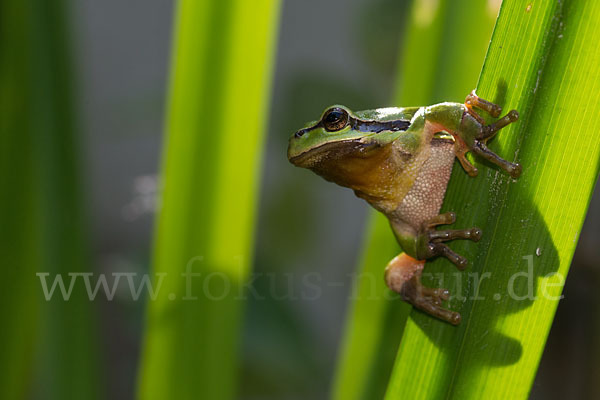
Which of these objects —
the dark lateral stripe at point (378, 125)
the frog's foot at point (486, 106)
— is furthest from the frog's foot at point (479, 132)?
the dark lateral stripe at point (378, 125)

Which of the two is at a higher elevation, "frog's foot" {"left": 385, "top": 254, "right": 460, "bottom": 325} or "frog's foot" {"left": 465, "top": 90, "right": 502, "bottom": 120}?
"frog's foot" {"left": 465, "top": 90, "right": 502, "bottom": 120}

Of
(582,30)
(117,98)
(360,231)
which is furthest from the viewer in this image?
(360,231)

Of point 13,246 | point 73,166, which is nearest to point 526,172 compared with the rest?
point 73,166

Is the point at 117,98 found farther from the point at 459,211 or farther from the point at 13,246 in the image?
the point at 459,211

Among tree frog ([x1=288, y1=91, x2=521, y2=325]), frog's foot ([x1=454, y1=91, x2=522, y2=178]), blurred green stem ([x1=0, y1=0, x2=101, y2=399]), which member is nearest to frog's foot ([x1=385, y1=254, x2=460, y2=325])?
tree frog ([x1=288, y1=91, x2=521, y2=325])

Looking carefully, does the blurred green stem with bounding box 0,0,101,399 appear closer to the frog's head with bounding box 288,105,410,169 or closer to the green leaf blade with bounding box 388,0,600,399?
the frog's head with bounding box 288,105,410,169

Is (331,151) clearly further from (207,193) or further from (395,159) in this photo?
(207,193)
